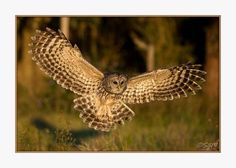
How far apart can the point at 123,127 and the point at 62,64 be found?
1897mm

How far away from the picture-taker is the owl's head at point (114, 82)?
269 inches

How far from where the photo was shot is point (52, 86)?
1076cm

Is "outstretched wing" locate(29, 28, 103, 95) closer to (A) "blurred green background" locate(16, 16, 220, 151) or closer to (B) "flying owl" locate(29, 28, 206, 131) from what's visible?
(B) "flying owl" locate(29, 28, 206, 131)

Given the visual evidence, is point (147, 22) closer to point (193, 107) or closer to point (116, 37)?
point (116, 37)

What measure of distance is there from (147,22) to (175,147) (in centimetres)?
406

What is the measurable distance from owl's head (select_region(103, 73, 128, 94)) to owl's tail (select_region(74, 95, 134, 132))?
138 mm

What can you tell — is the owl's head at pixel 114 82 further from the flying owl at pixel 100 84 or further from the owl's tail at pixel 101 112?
the owl's tail at pixel 101 112

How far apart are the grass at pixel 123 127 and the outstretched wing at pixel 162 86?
18.2 inches

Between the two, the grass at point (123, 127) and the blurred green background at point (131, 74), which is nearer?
the grass at point (123, 127)

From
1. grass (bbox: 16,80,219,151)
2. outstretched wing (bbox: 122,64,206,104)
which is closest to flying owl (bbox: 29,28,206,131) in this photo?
outstretched wing (bbox: 122,64,206,104)

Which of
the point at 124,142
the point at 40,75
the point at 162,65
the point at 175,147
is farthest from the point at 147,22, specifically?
the point at 124,142

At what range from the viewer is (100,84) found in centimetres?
699

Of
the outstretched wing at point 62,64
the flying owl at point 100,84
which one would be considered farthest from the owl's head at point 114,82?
the outstretched wing at point 62,64

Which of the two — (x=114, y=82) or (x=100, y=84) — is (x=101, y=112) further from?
(x=114, y=82)
